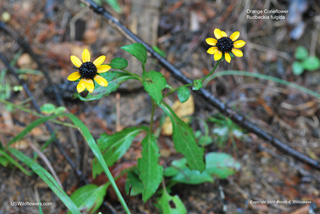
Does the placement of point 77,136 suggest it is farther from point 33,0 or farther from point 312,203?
point 312,203

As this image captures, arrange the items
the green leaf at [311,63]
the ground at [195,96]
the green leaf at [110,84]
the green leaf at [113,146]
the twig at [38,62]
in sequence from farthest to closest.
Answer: the green leaf at [311,63], the twig at [38,62], the ground at [195,96], the green leaf at [113,146], the green leaf at [110,84]

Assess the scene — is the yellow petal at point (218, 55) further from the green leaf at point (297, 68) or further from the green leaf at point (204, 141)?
the green leaf at point (297, 68)

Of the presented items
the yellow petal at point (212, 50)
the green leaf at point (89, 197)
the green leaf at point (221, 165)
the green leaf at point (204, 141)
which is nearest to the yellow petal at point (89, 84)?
the yellow petal at point (212, 50)

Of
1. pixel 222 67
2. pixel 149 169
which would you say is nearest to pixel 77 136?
pixel 149 169

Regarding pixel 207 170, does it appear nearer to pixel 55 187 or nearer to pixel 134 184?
pixel 134 184

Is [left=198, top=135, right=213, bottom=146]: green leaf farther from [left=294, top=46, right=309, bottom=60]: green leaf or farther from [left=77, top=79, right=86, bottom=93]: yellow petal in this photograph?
[left=294, top=46, right=309, bottom=60]: green leaf

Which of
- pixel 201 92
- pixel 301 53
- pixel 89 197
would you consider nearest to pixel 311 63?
pixel 301 53

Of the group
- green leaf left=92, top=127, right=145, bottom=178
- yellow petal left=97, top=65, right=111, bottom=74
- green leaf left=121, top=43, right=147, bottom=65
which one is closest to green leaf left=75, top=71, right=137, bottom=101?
yellow petal left=97, top=65, right=111, bottom=74
